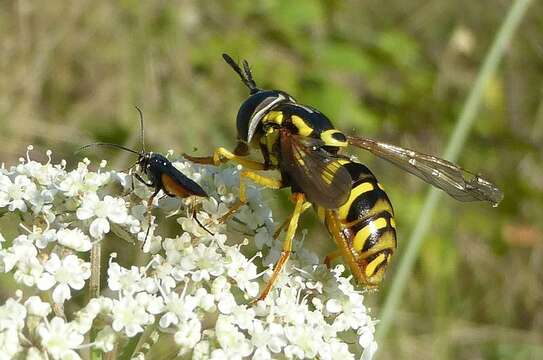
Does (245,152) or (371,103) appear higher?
(371,103)

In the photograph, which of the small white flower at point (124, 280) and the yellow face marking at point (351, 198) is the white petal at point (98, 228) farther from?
the yellow face marking at point (351, 198)

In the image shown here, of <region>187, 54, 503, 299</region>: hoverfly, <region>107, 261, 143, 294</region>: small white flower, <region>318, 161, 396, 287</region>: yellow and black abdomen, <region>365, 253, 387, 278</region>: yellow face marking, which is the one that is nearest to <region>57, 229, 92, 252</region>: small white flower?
<region>107, 261, 143, 294</region>: small white flower

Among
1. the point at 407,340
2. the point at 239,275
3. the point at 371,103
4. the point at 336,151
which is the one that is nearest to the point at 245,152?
the point at 336,151

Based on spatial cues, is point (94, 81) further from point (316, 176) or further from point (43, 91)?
point (316, 176)

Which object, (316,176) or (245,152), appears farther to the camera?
(245,152)

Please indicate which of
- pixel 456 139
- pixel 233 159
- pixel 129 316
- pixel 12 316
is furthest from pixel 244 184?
pixel 456 139

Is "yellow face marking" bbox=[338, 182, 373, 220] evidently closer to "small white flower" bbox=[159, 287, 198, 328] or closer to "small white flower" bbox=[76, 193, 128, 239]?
"small white flower" bbox=[159, 287, 198, 328]

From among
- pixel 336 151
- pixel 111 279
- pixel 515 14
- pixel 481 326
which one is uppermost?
pixel 515 14
